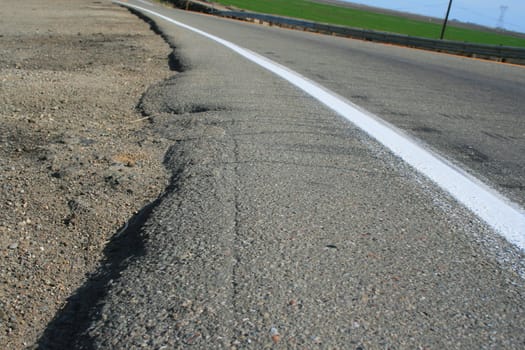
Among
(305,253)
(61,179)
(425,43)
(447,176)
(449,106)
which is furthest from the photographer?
(425,43)

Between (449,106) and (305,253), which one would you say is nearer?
(305,253)

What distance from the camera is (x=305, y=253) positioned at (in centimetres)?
196

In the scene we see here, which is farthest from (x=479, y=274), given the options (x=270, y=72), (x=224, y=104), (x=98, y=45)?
(x=98, y=45)

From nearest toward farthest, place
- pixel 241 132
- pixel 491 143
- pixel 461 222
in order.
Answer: pixel 461 222
pixel 241 132
pixel 491 143

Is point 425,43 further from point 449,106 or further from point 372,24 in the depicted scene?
→ point 372,24

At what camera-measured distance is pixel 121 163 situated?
3084 mm

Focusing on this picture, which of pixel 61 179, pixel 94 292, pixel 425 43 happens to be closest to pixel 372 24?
pixel 425 43

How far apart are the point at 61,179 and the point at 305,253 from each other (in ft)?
5.04

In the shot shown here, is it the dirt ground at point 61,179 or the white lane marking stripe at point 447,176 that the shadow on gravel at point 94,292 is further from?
the white lane marking stripe at point 447,176

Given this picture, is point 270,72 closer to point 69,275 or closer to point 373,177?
point 373,177

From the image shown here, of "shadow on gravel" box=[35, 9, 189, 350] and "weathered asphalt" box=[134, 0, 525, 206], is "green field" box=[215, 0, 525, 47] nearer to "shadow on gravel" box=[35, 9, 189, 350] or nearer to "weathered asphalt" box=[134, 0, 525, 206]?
"weathered asphalt" box=[134, 0, 525, 206]

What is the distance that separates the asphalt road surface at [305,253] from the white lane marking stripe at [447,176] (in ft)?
0.27

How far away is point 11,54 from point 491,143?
7.33 m

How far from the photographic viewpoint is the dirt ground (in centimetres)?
191
